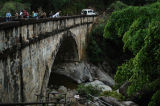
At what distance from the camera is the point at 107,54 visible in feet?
98.7

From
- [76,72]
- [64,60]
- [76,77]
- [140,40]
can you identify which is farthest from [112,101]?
[64,60]

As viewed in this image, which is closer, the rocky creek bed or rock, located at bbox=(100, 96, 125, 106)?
rock, located at bbox=(100, 96, 125, 106)

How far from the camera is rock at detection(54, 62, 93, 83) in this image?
2370 centimetres

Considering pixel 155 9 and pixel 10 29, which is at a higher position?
pixel 155 9

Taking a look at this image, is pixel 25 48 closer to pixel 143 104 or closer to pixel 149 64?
pixel 149 64

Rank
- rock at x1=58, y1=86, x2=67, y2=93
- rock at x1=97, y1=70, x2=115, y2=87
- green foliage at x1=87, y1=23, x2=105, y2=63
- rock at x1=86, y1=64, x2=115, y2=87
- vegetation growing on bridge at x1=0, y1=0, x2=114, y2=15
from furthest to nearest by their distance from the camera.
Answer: green foliage at x1=87, y1=23, x2=105, y2=63 → vegetation growing on bridge at x1=0, y1=0, x2=114, y2=15 → rock at x1=86, y1=64, x2=115, y2=87 → rock at x1=97, y1=70, x2=115, y2=87 → rock at x1=58, y1=86, x2=67, y2=93

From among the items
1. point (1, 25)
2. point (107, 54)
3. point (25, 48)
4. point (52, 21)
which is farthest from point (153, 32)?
point (107, 54)


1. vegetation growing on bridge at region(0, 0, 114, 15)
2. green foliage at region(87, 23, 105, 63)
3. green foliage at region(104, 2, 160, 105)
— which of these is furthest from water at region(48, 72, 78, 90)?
green foliage at region(104, 2, 160, 105)

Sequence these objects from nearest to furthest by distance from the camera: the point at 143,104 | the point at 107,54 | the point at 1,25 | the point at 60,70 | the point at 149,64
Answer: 1. the point at 149,64
2. the point at 1,25
3. the point at 143,104
4. the point at 60,70
5. the point at 107,54

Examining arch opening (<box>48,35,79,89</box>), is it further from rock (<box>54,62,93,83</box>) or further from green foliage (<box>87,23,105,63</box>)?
green foliage (<box>87,23,105,63</box>)

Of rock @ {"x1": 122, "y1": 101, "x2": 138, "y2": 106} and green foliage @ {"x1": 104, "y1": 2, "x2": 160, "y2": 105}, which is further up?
green foliage @ {"x1": 104, "y1": 2, "x2": 160, "y2": 105}

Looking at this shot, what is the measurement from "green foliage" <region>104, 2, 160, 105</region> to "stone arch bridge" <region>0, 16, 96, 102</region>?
3.76 meters

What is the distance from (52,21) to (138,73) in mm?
9181

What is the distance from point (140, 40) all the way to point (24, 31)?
17.3 ft
